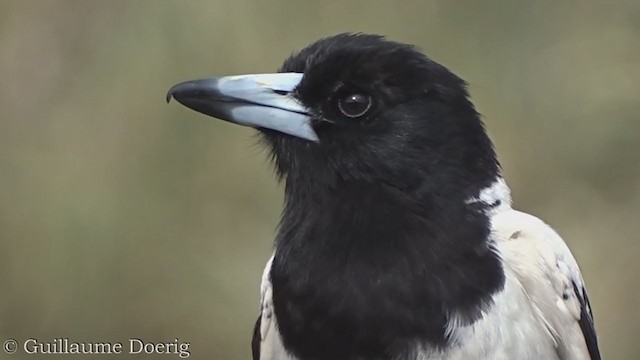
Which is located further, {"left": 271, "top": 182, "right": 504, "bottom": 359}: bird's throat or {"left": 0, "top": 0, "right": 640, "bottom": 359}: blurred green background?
{"left": 0, "top": 0, "right": 640, "bottom": 359}: blurred green background

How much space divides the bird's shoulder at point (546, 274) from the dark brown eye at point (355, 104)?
0.20m

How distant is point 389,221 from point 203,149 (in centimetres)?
100

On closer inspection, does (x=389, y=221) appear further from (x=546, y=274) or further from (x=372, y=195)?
(x=546, y=274)

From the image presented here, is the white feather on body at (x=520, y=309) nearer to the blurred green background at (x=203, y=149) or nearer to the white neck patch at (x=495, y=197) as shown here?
the white neck patch at (x=495, y=197)

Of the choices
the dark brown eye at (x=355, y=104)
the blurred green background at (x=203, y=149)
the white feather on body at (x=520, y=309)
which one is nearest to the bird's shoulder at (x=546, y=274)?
the white feather on body at (x=520, y=309)

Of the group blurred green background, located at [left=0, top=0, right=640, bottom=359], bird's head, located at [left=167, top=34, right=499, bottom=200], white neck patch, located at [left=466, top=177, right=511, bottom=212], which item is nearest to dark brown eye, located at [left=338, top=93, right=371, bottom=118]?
bird's head, located at [left=167, top=34, right=499, bottom=200]

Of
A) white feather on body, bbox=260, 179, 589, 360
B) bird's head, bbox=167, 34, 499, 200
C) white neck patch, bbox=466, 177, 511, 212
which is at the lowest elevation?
white feather on body, bbox=260, 179, 589, 360

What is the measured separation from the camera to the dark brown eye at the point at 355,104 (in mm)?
1149

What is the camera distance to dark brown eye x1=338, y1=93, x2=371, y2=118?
3.77 ft

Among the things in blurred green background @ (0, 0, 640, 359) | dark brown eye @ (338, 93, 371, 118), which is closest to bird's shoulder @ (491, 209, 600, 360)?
dark brown eye @ (338, 93, 371, 118)

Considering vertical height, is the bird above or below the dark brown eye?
below

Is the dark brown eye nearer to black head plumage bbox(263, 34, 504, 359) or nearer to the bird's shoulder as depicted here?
black head plumage bbox(263, 34, 504, 359)

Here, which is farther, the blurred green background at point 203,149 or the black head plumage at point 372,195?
the blurred green background at point 203,149

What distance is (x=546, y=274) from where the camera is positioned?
1.19 meters
